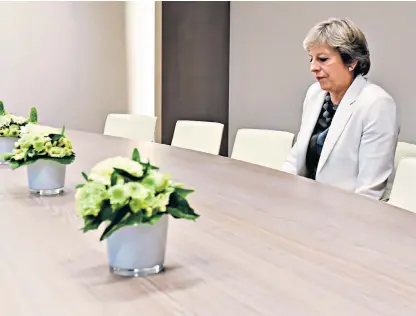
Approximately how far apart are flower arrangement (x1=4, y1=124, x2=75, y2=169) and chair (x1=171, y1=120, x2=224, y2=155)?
1.51 meters

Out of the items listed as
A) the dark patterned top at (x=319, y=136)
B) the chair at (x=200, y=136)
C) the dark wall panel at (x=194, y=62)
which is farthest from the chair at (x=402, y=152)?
the dark wall panel at (x=194, y=62)

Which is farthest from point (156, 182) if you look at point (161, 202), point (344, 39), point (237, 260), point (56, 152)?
point (344, 39)

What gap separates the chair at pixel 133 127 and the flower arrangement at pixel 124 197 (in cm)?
275

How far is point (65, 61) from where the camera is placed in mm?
5543

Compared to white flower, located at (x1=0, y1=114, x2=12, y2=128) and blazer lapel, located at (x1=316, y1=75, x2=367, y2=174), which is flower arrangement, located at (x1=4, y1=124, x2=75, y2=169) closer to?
white flower, located at (x1=0, y1=114, x2=12, y2=128)

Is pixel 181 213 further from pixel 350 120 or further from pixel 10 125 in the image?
pixel 350 120

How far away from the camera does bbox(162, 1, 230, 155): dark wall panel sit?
5348mm

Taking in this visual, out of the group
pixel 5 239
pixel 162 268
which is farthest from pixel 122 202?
pixel 5 239

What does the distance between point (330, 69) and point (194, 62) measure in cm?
279

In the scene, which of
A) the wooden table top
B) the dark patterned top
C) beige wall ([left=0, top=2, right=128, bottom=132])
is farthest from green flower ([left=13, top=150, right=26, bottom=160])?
beige wall ([left=0, top=2, right=128, bottom=132])

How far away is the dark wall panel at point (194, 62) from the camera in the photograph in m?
5.35

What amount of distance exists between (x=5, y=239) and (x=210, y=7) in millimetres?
4295

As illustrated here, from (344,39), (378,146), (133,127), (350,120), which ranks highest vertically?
(344,39)

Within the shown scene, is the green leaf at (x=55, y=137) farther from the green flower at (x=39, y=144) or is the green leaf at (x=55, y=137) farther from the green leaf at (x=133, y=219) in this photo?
the green leaf at (x=133, y=219)
